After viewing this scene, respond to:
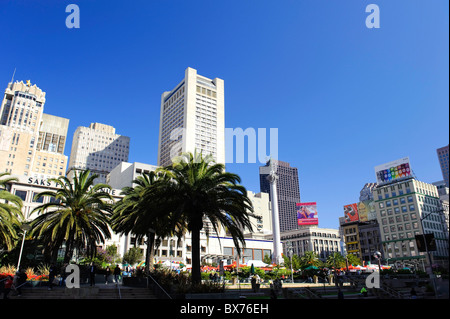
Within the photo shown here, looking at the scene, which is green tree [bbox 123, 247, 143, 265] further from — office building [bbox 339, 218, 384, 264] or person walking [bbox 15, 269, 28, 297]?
office building [bbox 339, 218, 384, 264]

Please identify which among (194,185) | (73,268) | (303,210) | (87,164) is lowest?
(73,268)

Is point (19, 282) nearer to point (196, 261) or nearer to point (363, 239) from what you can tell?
point (196, 261)

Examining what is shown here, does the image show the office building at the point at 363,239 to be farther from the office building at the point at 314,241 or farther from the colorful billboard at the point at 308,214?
the office building at the point at 314,241

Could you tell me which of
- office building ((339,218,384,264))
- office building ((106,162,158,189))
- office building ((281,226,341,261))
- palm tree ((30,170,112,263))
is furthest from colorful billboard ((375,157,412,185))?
palm tree ((30,170,112,263))

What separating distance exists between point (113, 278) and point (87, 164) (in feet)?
587

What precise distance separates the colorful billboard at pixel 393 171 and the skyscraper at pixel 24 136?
5052 inches

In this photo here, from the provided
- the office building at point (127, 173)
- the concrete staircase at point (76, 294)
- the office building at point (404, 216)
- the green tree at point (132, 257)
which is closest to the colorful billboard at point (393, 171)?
the office building at point (404, 216)

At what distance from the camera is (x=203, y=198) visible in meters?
24.5

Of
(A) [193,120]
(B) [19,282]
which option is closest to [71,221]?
(B) [19,282]

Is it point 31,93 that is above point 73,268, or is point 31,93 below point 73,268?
above

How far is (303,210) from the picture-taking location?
137875 mm

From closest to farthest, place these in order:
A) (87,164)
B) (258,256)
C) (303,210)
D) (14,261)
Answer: (14,261), (258,256), (303,210), (87,164)
